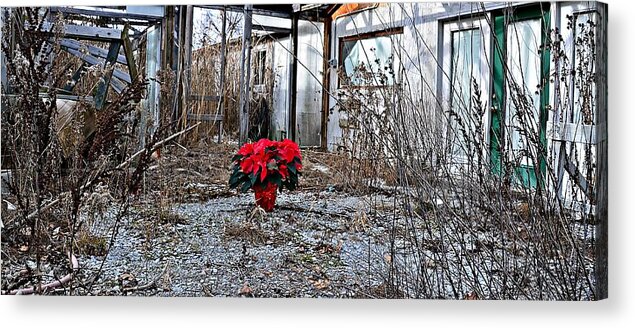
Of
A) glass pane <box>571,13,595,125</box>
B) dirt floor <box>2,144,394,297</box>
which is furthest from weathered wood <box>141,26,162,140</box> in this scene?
glass pane <box>571,13,595,125</box>

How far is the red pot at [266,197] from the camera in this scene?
4523 mm

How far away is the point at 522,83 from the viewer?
4398 millimetres

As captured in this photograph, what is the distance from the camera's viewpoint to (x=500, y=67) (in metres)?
4.39

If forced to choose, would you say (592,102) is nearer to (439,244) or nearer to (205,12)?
(439,244)

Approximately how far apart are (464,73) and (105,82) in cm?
175

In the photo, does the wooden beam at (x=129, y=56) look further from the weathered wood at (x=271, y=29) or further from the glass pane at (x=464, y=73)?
the glass pane at (x=464, y=73)

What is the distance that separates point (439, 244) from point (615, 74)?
1157 mm

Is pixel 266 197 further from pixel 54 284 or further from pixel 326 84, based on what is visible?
pixel 54 284

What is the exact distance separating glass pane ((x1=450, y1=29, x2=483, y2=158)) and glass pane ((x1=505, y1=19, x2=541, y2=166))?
150mm

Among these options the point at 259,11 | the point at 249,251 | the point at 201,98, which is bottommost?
the point at 249,251

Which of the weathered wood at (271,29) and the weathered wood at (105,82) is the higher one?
the weathered wood at (271,29)

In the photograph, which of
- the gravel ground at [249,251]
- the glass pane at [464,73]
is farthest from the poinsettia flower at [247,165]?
the glass pane at [464,73]

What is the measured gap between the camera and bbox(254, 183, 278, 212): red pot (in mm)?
4523

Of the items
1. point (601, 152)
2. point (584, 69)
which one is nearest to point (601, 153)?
point (601, 152)
